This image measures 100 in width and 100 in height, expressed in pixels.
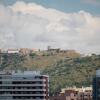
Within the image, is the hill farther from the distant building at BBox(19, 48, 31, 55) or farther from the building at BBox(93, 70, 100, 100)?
the building at BBox(93, 70, 100, 100)

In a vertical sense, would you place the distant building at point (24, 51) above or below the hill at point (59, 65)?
above

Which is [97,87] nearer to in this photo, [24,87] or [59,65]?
[24,87]

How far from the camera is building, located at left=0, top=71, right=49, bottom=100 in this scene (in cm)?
6950

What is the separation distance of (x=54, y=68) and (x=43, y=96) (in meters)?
96.1

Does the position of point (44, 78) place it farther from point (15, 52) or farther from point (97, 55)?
point (15, 52)

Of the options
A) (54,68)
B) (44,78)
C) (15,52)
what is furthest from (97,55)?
(44,78)

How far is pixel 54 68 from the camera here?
6511 inches

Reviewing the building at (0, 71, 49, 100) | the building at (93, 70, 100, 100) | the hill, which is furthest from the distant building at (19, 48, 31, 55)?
the building at (93, 70, 100, 100)

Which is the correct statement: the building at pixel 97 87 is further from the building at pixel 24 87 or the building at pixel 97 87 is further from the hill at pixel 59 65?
the hill at pixel 59 65

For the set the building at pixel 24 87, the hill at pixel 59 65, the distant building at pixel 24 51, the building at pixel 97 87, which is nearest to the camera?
the building at pixel 97 87

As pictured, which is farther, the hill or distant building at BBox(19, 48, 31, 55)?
distant building at BBox(19, 48, 31, 55)

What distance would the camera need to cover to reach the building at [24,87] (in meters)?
69.5

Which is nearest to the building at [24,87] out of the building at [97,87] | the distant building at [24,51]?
the building at [97,87]

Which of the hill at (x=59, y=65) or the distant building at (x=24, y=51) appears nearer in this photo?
the hill at (x=59, y=65)
